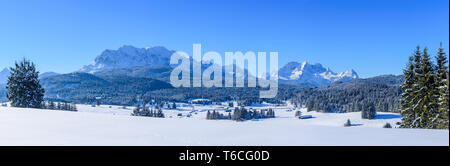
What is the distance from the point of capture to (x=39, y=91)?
2656 cm

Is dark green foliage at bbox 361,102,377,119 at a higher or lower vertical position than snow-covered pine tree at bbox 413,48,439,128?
lower

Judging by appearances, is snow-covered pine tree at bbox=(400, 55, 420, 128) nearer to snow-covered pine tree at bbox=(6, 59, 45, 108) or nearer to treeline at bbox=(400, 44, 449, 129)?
treeline at bbox=(400, 44, 449, 129)

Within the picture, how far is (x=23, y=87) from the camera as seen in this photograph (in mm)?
25391

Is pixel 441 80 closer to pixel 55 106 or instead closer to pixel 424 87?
pixel 424 87

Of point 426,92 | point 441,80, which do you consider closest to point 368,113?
point 426,92

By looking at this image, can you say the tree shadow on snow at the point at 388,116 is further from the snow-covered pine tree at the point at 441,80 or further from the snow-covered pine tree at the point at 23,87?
the snow-covered pine tree at the point at 23,87

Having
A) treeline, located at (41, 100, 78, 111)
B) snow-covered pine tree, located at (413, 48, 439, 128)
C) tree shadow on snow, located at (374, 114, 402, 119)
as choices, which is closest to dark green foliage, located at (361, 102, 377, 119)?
tree shadow on snow, located at (374, 114, 402, 119)

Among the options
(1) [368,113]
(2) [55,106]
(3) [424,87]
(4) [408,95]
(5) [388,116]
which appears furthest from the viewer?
(1) [368,113]

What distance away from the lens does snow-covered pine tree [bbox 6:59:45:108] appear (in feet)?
82.0
